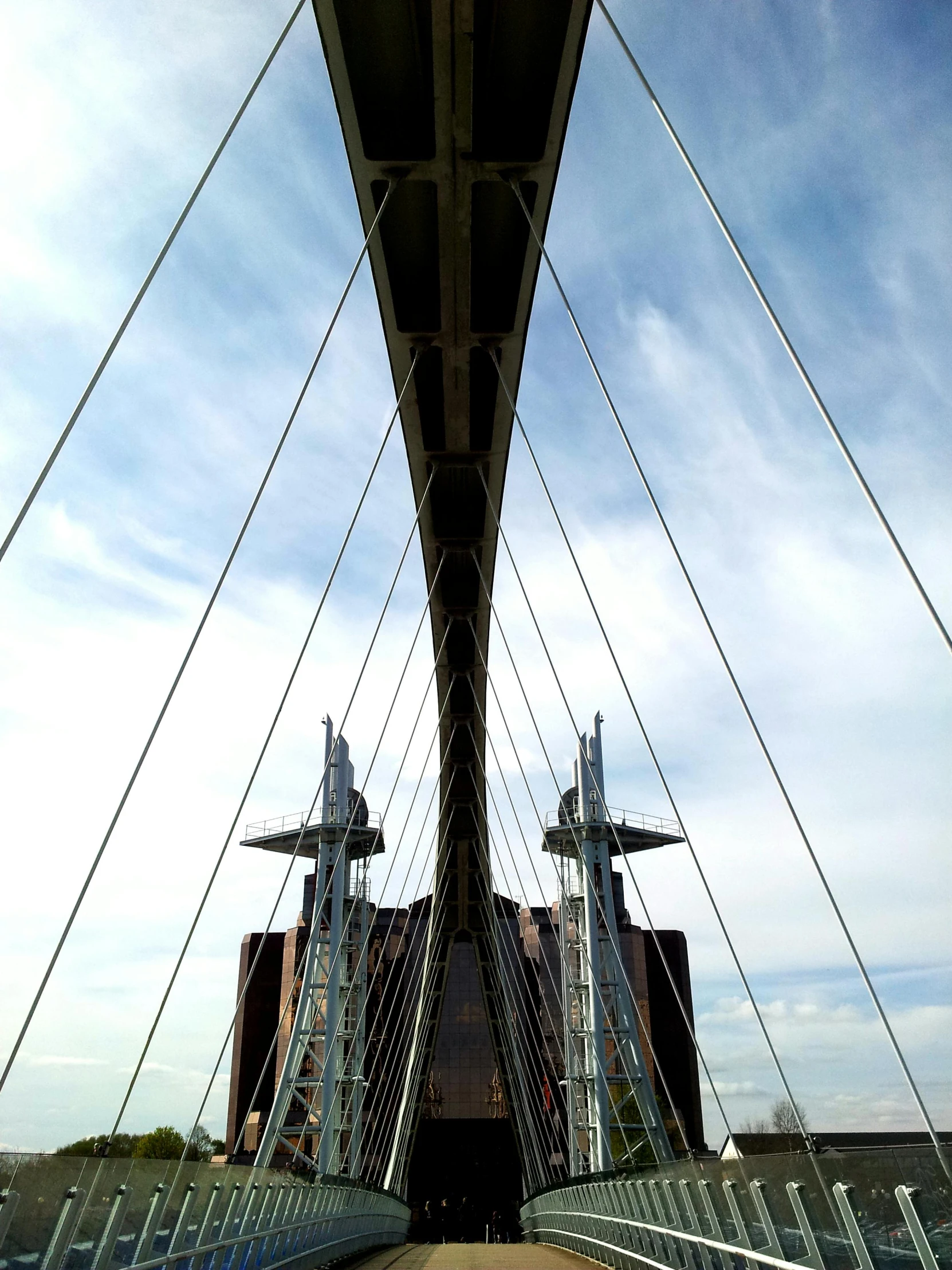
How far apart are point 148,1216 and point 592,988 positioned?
25352mm

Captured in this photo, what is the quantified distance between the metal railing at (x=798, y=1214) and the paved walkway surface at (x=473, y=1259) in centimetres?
185

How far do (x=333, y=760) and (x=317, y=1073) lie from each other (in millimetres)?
11049

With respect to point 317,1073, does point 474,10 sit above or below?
below

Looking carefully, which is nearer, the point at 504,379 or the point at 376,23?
the point at 376,23

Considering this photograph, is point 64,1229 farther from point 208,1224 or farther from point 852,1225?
point 852,1225

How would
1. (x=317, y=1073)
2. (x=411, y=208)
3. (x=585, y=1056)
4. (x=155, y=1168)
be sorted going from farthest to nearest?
1. (x=317, y=1073)
2. (x=585, y=1056)
3. (x=411, y=208)
4. (x=155, y=1168)

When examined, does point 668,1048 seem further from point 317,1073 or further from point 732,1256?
point 732,1256

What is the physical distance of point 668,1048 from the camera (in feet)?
192

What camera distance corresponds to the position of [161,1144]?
67.4 m

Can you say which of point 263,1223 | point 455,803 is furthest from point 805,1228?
point 455,803

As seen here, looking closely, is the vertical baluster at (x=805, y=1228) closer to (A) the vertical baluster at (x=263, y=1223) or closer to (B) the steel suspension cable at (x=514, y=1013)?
(A) the vertical baluster at (x=263, y=1223)

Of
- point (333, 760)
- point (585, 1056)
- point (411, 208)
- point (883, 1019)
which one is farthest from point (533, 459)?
point (585, 1056)

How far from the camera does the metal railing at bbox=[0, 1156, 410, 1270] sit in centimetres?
551

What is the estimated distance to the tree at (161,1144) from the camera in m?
66.1
